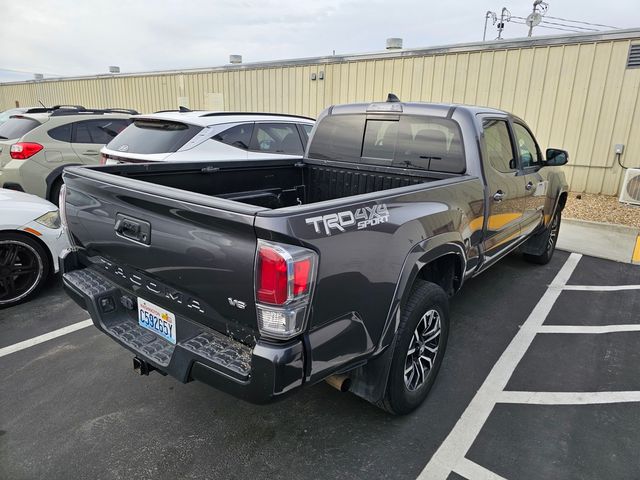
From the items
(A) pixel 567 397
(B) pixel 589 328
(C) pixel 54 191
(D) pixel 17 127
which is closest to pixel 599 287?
(B) pixel 589 328

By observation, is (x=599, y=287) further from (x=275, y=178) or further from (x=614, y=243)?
(x=275, y=178)

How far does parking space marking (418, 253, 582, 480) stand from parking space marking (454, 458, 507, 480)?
2 centimetres

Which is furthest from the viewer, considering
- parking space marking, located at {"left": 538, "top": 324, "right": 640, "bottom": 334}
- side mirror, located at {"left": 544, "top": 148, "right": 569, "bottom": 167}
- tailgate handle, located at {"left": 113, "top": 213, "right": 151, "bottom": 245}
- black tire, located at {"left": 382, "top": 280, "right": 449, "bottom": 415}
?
side mirror, located at {"left": 544, "top": 148, "right": 569, "bottom": 167}

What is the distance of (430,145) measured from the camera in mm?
3500

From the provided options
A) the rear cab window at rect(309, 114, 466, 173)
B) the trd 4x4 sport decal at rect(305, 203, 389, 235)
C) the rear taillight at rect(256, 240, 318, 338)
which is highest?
the rear cab window at rect(309, 114, 466, 173)

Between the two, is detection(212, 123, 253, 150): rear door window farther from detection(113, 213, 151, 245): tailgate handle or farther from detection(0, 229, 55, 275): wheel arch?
detection(113, 213, 151, 245): tailgate handle

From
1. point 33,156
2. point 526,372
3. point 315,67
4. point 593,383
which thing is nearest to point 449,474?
point 526,372

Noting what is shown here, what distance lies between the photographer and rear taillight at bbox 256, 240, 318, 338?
1736 mm

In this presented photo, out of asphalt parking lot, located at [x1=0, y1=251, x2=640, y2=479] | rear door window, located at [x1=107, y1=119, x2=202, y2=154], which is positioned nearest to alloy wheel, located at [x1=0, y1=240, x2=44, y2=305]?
asphalt parking lot, located at [x1=0, y1=251, x2=640, y2=479]

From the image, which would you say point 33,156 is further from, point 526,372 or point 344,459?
point 526,372

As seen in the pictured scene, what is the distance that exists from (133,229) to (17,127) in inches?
260

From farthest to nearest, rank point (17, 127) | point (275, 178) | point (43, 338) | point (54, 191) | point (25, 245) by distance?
point (17, 127), point (54, 191), point (25, 245), point (275, 178), point (43, 338)

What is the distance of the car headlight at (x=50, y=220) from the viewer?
4.29 metres

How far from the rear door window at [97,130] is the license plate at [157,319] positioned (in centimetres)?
596
